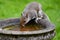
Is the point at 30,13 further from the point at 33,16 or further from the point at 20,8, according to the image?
the point at 20,8

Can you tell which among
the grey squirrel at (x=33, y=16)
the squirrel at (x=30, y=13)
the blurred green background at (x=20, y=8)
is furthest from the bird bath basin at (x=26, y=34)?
the blurred green background at (x=20, y=8)

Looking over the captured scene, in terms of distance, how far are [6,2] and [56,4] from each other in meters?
1.45

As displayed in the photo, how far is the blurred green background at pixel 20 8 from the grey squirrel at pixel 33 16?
74.9 inches

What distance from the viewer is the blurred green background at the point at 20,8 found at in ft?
21.5

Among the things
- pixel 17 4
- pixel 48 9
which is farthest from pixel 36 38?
pixel 17 4

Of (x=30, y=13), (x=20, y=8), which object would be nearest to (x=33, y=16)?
(x=30, y=13)

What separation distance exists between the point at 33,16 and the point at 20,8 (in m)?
3.34

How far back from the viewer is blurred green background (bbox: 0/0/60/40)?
6.56m

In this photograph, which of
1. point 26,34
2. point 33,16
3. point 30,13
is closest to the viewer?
point 26,34

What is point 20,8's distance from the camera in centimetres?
726

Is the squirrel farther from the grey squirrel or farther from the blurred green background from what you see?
the blurred green background

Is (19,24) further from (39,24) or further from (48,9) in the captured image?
(48,9)

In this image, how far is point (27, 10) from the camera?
3.81 metres

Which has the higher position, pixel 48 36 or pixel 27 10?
pixel 27 10
